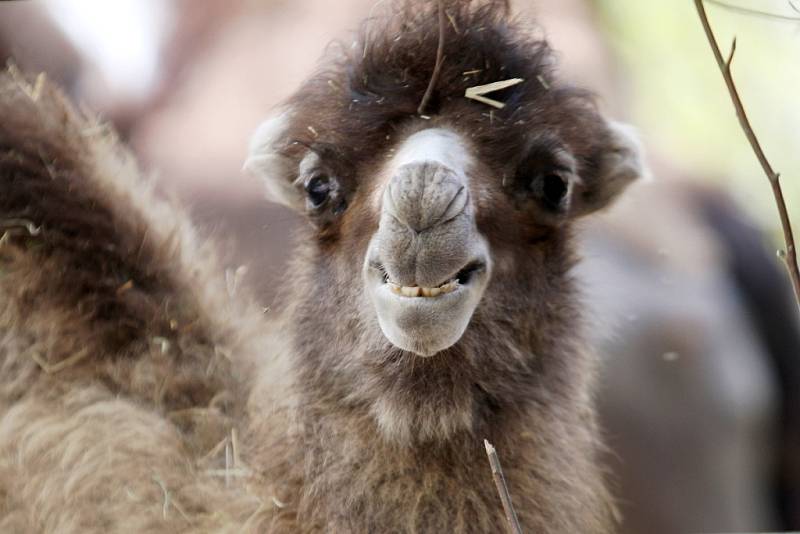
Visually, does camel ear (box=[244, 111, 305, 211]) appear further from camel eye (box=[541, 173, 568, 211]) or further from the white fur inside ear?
the white fur inside ear

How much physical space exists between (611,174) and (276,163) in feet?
2.65

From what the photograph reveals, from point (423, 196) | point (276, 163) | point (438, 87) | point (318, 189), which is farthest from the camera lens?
point (276, 163)

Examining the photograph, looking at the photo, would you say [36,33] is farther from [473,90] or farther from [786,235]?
[786,235]

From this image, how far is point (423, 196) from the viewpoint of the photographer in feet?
6.19

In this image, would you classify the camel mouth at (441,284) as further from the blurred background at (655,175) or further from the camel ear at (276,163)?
the blurred background at (655,175)

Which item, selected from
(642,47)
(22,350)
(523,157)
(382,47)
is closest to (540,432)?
(523,157)

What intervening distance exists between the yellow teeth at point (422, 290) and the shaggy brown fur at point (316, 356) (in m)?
0.21

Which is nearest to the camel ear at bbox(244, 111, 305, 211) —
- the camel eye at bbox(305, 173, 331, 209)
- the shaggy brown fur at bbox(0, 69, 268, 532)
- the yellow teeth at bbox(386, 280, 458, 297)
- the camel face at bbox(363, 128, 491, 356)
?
the camel eye at bbox(305, 173, 331, 209)

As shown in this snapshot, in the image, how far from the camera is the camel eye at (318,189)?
236cm

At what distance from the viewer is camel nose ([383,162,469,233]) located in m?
1.89

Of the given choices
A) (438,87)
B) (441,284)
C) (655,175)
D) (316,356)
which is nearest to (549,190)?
(438,87)

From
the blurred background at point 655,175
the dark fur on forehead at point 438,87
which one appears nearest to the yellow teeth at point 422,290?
the dark fur on forehead at point 438,87

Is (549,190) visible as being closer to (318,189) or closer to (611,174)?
(611,174)

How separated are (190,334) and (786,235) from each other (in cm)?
157
